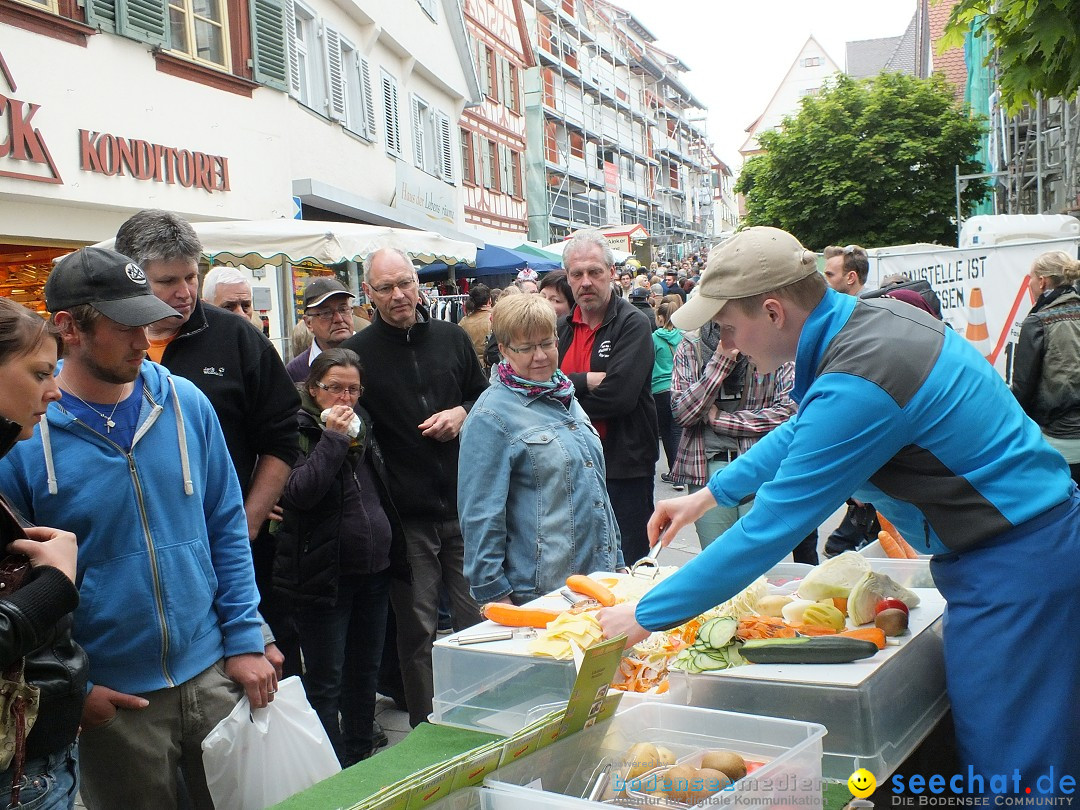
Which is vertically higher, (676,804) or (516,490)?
(516,490)

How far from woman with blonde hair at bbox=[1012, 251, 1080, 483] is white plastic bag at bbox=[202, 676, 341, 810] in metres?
5.51

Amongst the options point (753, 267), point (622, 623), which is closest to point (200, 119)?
point (753, 267)

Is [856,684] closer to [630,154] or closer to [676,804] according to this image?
[676,804]

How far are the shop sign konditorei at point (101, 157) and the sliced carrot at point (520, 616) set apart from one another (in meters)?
8.28

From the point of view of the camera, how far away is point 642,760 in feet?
6.79

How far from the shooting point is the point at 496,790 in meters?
1.93

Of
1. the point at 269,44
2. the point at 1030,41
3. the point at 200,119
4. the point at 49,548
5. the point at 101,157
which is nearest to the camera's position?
the point at 49,548

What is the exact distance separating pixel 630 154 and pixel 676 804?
63.0 m

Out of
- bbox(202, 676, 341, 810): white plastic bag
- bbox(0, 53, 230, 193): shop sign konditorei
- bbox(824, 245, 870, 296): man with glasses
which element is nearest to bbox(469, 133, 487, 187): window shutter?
bbox(0, 53, 230, 193): shop sign konditorei

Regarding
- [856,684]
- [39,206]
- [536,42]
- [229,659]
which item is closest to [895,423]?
[856,684]

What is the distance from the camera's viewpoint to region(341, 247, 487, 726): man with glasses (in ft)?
14.9

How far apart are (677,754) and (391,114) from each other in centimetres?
1913

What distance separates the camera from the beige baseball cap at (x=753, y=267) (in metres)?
2.39

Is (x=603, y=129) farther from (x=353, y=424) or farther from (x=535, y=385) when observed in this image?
(x=535, y=385)
